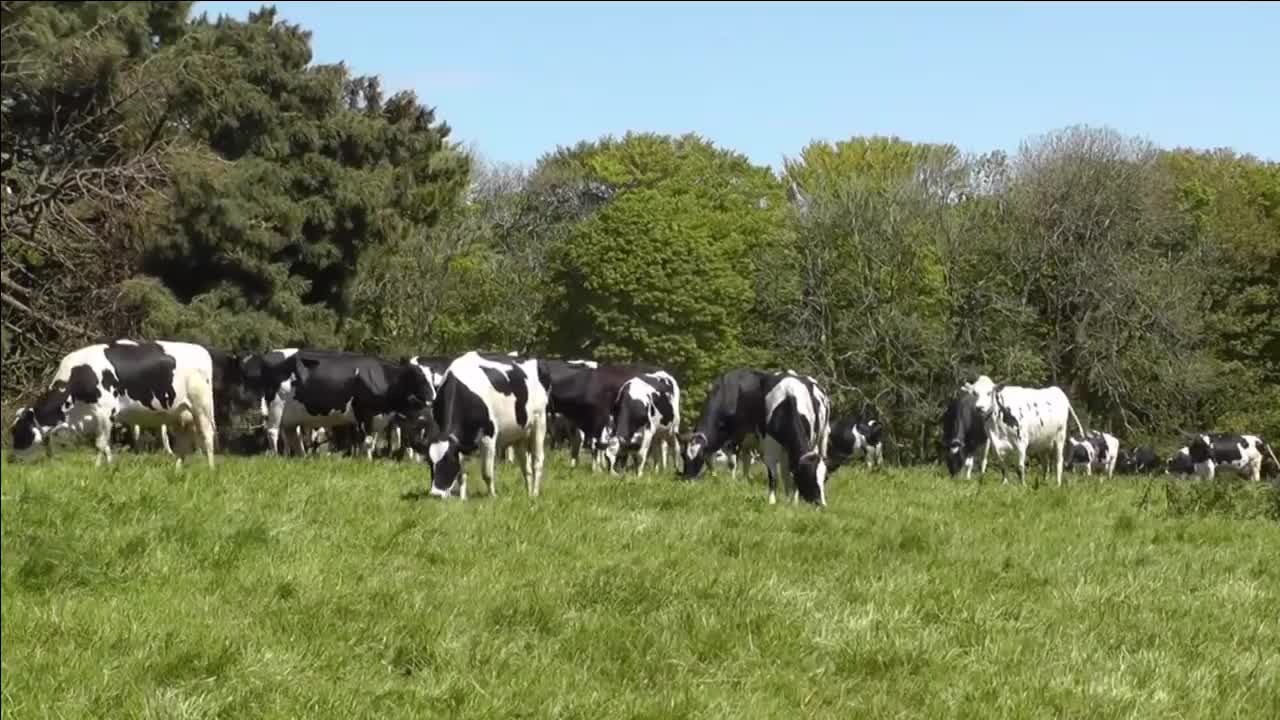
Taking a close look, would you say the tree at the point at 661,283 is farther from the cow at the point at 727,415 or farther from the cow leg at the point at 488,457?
the cow leg at the point at 488,457

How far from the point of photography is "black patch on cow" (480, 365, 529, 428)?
56.8ft

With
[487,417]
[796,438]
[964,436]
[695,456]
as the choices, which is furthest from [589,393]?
[487,417]

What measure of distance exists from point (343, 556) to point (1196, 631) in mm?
6503

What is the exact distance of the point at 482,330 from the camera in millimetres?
57719

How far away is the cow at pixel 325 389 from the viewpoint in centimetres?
2745

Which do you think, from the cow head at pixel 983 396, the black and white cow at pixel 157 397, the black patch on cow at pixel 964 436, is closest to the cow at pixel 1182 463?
the cow head at pixel 983 396

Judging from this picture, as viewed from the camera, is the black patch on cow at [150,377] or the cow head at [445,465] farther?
the black patch on cow at [150,377]

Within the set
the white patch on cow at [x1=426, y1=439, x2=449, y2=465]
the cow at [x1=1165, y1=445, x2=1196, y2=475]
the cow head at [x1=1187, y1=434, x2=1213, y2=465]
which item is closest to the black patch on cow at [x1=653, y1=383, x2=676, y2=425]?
the white patch on cow at [x1=426, y1=439, x2=449, y2=465]

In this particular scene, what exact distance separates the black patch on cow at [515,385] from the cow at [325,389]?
10.4 meters

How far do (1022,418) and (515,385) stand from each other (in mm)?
15543

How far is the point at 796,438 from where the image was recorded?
1838 cm

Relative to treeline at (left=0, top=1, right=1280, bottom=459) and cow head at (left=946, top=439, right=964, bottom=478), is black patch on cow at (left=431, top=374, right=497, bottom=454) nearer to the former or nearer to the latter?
cow head at (left=946, top=439, right=964, bottom=478)

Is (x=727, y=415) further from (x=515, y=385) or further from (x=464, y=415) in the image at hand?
(x=464, y=415)

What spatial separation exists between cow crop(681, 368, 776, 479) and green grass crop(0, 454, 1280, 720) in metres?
6.49
